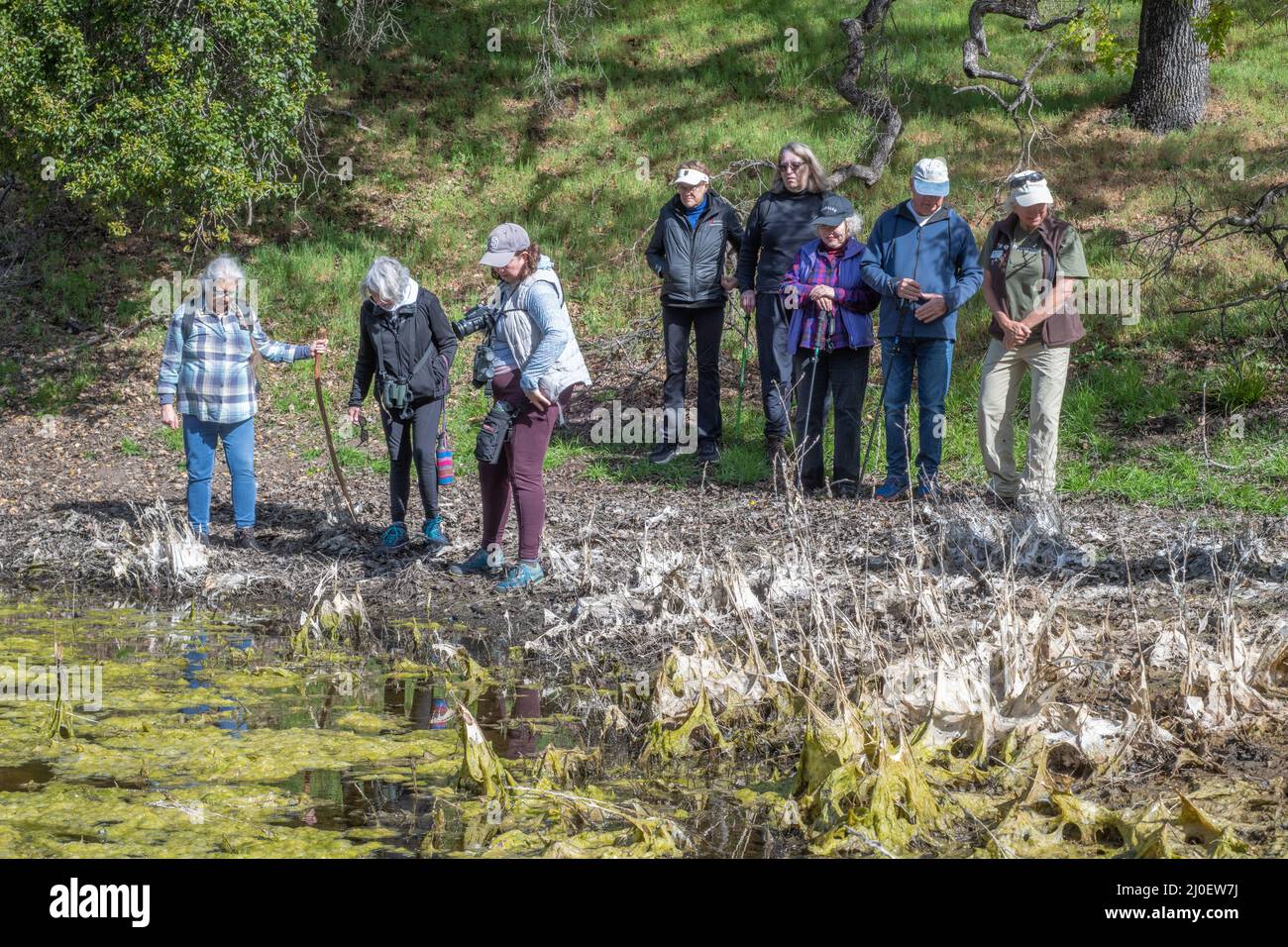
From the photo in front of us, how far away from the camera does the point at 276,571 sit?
7.86 meters

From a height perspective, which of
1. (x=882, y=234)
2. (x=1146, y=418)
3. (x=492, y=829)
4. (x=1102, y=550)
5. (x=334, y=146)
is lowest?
(x=492, y=829)

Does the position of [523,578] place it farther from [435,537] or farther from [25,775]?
[25,775]

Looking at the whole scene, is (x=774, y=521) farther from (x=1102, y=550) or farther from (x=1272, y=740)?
(x=1272, y=740)

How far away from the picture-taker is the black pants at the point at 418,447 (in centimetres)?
788

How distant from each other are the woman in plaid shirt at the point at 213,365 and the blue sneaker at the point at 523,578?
5.88 ft

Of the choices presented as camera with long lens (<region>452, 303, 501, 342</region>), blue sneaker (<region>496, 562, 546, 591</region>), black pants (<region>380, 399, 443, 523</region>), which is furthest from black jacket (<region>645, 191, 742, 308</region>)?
blue sneaker (<region>496, 562, 546, 591</region>)

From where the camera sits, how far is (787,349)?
29.4 feet

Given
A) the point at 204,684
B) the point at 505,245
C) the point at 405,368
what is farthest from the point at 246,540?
the point at 505,245

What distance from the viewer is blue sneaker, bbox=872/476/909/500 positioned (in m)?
8.45

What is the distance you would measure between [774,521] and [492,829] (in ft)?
13.5

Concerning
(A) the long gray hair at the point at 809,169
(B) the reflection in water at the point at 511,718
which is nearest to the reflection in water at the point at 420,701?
(B) the reflection in water at the point at 511,718

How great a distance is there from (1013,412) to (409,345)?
12.0 ft

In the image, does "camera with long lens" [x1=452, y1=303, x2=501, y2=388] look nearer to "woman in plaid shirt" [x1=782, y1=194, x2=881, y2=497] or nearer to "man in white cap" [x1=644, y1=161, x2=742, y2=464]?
"woman in plaid shirt" [x1=782, y1=194, x2=881, y2=497]
